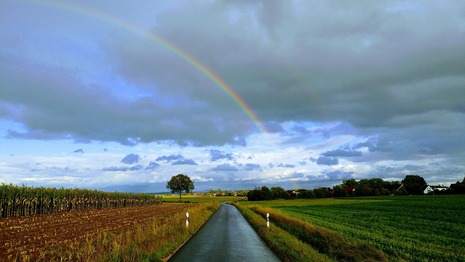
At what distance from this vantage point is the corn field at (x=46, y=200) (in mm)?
44013

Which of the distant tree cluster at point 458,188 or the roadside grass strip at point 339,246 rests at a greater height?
the roadside grass strip at point 339,246

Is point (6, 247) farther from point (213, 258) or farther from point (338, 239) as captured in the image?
point (338, 239)

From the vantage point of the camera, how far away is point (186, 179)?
18750cm

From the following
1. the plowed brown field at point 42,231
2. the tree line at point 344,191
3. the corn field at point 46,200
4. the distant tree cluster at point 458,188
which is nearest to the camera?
the plowed brown field at point 42,231

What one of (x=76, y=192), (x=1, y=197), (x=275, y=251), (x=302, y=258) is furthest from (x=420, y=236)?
(x=76, y=192)

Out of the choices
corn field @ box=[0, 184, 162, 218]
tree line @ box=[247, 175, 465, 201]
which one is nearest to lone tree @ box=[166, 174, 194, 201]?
tree line @ box=[247, 175, 465, 201]

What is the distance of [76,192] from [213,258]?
181 ft

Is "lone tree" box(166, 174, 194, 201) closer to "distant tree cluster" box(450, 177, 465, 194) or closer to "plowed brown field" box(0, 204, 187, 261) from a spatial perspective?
"distant tree cluster" box(450, 177, 465, 194)

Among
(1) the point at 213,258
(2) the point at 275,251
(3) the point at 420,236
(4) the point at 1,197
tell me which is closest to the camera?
(1) the point at 213,258

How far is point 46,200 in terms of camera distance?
52.1 meters

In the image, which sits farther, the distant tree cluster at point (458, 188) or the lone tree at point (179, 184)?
the lone tree at point (179, 184)

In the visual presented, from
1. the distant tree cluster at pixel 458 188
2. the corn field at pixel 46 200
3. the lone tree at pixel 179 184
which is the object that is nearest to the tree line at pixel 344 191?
the distant tree cluster at pixel 458 188

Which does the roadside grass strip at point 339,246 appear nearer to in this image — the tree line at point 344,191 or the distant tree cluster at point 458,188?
the distant tree cluster at point 458,188

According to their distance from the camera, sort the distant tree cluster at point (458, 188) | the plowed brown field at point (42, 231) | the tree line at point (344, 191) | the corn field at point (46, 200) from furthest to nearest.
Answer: the tree line at point (344, 191), the distant tree cluster at point (458, 188), the corn field at point (46, 200), the plowed brown field at point (42, 231)
